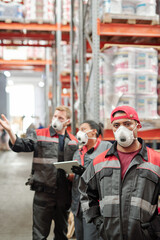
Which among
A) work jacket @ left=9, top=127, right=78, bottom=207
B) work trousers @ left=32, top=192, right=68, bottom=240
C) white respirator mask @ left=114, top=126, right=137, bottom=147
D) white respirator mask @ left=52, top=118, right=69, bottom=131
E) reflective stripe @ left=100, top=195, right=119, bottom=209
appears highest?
white respirator mask @ left=114, top=126, right=137, bottom=147

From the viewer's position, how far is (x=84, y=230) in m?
2.99

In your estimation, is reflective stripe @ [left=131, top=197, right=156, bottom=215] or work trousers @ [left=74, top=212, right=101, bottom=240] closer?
reflective stripe @ [left=131, top=197, right=156, bottom=215]

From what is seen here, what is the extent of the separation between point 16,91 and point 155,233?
25.4 metres

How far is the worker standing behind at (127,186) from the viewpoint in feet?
6.55

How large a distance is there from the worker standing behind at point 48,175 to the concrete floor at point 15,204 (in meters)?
1.23

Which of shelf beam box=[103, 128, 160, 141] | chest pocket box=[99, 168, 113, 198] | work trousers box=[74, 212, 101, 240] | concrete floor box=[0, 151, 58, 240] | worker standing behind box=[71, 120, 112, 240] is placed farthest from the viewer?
concrete floor box=[0, 151, 58, 240]

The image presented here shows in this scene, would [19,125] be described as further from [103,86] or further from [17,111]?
[103,86]

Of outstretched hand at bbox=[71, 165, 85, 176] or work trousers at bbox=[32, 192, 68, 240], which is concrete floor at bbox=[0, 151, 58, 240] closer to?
work trousers at bbox=[32, 192, 68, 240]

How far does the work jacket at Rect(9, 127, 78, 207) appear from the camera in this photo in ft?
11.5

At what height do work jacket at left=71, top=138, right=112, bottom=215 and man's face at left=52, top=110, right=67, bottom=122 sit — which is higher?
man's face at left=52, top=110, right=67, bottom=122

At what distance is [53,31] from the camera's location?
30.5 ft

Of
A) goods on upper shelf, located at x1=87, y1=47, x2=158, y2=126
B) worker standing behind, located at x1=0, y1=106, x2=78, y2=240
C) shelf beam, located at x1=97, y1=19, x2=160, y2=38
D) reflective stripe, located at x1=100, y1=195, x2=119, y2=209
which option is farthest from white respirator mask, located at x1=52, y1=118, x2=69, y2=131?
reflective stripe, located at x1=100, y1=195, x2=119, y2=209

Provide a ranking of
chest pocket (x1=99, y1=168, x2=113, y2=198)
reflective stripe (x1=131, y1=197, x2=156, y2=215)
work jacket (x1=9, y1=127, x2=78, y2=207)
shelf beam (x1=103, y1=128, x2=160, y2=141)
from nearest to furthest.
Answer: reflective stripe (x1=131, y1=197, x2=156, y2=215) < chest pocket (x1=99, y1=168, x2=113, y2=198) < work jacket (x1=9, y1=127, x2=78, y2=207) < shelf beam (x1=103, y1=128, x2=160, y2=141)

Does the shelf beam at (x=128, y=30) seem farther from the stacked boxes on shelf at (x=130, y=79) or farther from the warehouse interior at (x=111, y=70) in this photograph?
the stacked boxes on shelf at (x=130, y=79)
